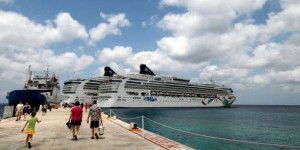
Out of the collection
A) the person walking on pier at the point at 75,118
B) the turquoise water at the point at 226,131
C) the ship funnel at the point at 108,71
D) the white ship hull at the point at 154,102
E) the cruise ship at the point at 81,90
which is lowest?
the turquoise water at the point at 226,131

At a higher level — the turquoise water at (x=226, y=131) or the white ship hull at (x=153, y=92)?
the white ship hull at (x=153, y=92)

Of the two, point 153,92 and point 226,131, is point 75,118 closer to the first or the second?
point 226,131

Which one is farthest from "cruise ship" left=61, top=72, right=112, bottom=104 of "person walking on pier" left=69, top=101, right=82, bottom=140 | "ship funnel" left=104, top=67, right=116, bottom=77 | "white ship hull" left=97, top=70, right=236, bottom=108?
"person walking on pier" left=69, top=101, right=82, bottom=140

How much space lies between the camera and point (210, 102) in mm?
126875

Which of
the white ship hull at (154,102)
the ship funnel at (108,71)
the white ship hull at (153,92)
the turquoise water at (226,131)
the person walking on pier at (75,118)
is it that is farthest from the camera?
the ship funnel at (108,71)

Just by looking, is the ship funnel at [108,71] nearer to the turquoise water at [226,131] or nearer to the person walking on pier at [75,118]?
the turquoise water at [226,131]

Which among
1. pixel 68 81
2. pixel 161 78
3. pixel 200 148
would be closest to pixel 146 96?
pixel 161 78

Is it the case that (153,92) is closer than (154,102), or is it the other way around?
(154,102)

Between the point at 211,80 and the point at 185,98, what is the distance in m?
31.0

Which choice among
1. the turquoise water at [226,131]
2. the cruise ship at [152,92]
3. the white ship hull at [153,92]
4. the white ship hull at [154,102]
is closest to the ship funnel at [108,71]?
the cruise ship at [152,92]

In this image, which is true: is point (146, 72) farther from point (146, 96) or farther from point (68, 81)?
point (68, 81)

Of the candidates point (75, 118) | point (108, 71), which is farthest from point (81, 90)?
point (75, 118)

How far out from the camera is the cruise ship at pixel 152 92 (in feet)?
332

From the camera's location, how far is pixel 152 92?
107 metres
